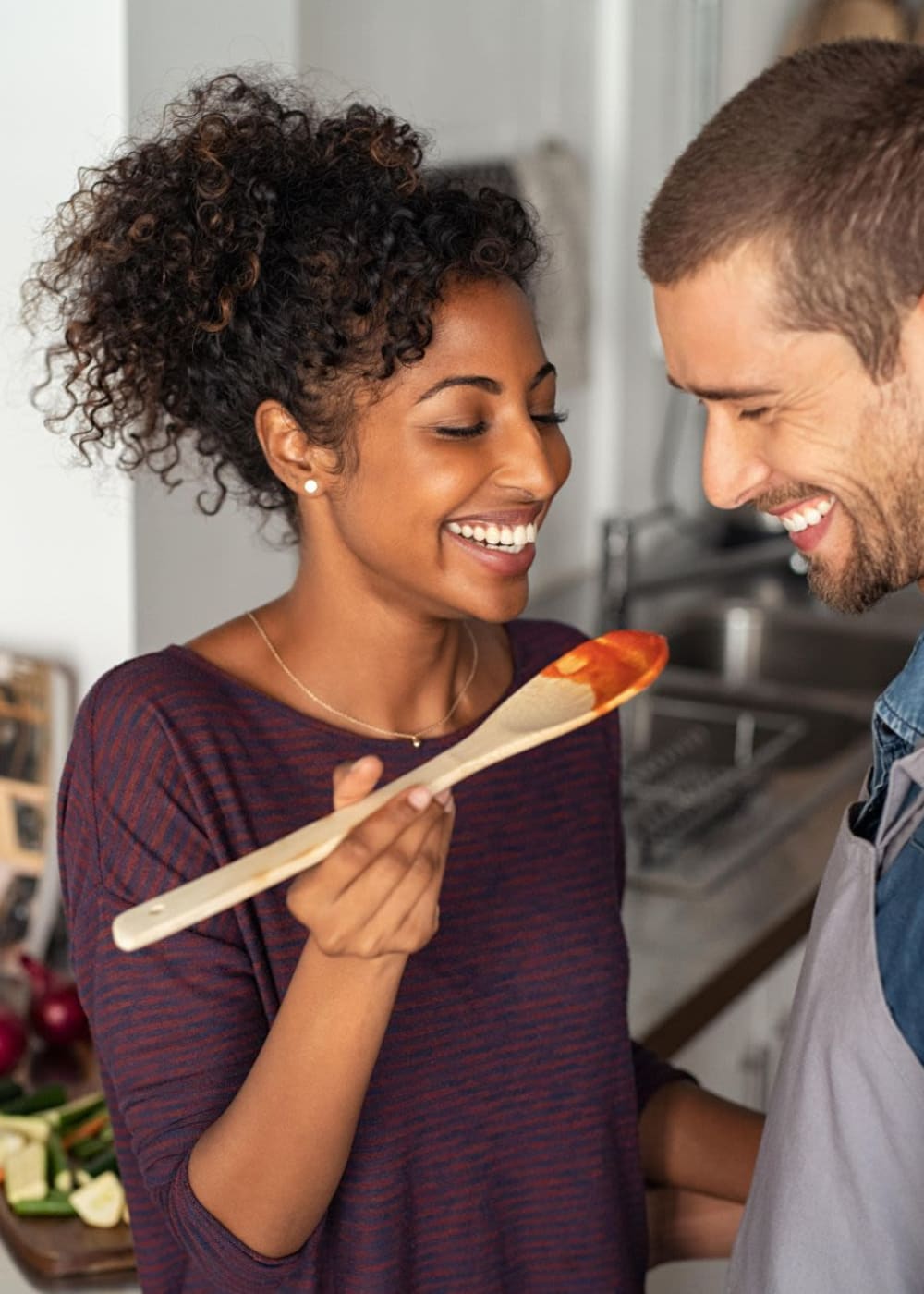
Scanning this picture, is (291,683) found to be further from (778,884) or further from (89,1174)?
(778,884)

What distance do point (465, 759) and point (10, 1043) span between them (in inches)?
35.6

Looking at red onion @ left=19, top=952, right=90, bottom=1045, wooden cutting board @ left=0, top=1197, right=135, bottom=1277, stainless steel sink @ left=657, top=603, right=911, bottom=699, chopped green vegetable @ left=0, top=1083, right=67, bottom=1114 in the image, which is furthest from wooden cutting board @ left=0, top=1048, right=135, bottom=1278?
stainless steel sink @ left=657, top=603, right=911, bottom=699

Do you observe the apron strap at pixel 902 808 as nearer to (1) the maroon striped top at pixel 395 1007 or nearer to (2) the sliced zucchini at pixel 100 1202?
(1) the maroon striped top at pixel 395 1007

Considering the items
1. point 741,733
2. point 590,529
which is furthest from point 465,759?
point 590,529

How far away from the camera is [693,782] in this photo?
2.36 m

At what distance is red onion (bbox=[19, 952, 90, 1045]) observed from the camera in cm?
172

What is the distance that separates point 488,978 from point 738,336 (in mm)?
506

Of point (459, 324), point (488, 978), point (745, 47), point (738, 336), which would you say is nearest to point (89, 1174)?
point (488, 978)

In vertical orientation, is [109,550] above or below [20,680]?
above

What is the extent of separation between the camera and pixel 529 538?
1.21m

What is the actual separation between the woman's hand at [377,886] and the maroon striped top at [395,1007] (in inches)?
7.1

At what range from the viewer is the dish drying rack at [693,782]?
2.13 meters

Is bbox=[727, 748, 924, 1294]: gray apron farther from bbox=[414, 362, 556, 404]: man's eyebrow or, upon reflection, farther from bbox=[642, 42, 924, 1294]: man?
bbox=[414, 362, 556, 404]: man's eyebrow

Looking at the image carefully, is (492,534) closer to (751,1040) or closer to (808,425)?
(808,425)
